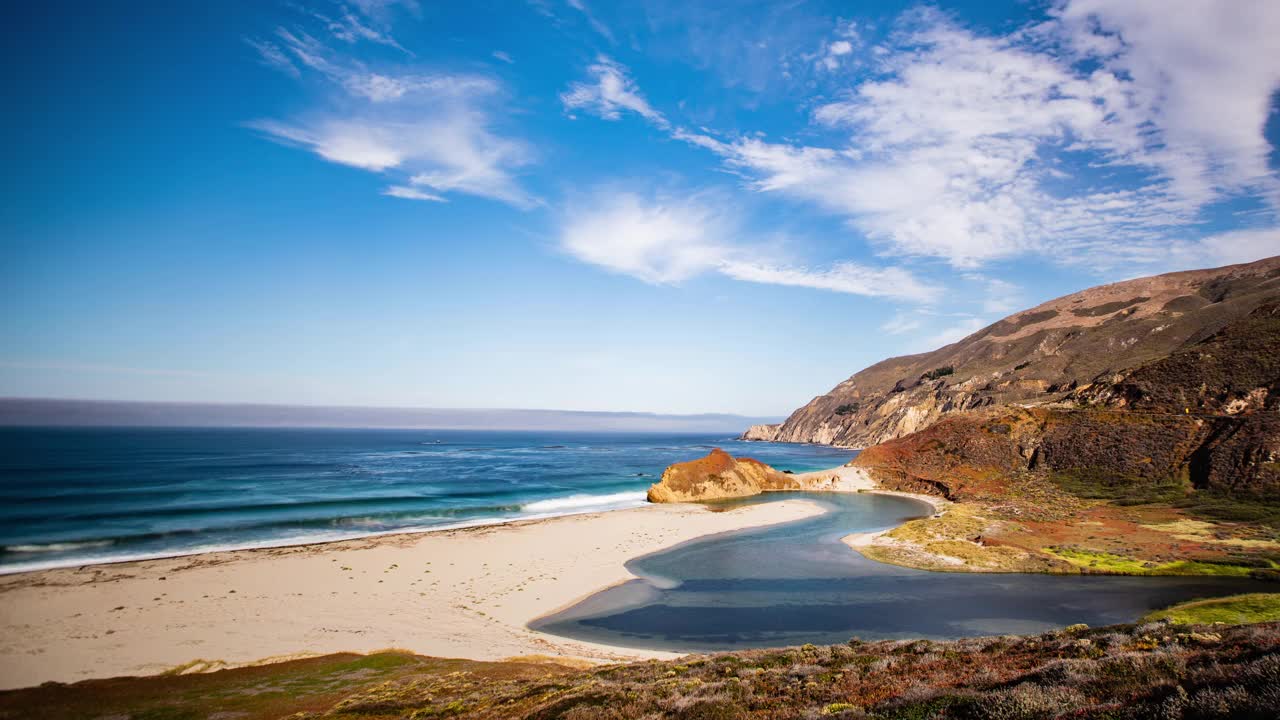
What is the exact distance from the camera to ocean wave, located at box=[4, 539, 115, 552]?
32344 millimetres

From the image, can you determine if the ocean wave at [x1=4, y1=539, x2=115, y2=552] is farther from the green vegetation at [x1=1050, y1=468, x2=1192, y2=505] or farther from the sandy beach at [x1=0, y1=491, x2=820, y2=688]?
the green vegetation at [x1=1050, y1=468, x2=1192, y2=505]

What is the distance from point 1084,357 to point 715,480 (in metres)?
74.4

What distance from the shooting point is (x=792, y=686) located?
1262 centimetres

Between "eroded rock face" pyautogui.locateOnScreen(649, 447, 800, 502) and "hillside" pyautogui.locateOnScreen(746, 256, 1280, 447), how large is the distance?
3671 cm

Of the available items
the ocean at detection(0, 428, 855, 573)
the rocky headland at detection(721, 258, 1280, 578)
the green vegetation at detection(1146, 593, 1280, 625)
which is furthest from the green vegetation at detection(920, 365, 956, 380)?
the green vegetation at detection(1146, 593, 1280, 625)

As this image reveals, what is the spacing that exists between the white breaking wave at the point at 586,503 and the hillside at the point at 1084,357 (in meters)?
52.2

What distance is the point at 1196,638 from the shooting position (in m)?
11.5

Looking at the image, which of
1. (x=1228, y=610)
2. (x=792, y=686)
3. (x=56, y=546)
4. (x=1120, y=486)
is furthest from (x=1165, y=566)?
(x=56, y=546)

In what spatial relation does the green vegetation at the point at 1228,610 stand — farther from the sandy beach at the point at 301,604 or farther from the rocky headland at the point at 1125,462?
the sandy beach at the point at 301,604

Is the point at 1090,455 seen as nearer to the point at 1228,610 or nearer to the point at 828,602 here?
the point at 1228,610

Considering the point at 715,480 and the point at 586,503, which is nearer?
the point at 586,503

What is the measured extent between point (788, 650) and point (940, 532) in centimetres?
2641

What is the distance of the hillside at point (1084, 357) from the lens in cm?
5575

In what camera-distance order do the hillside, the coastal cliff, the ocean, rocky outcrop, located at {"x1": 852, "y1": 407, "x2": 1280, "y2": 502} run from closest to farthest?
the coastal cliff, the ocean, rocky outcrop, located at {"x1": 852, "y1": 407, "x2": 1280, "y2": 502}, the hillside
